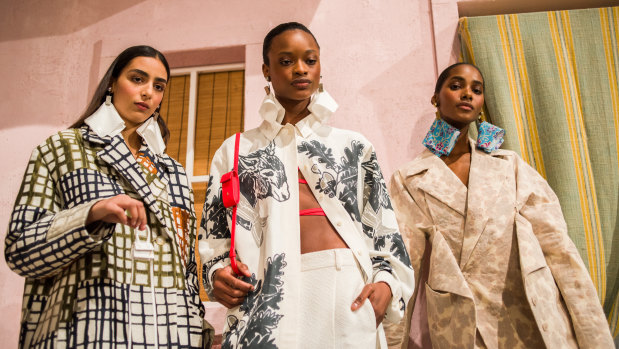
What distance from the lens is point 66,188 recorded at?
1.51 metres

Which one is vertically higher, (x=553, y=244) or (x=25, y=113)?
(x=25, y=113)

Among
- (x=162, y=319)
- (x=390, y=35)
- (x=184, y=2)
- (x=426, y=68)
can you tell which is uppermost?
(x=184, y=2)

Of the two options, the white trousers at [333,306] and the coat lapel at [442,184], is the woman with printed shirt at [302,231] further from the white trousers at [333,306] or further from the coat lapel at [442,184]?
the coat lapel at [442,184]

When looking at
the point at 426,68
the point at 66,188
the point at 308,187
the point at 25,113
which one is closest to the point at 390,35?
the point at 426,68

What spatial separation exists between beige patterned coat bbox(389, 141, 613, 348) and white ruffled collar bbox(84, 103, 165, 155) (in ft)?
3.47

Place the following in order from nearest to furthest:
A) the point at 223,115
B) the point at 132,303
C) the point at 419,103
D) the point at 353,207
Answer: the point at 132,303
the point at 353,207
the point at 419,103
the point at 223,115

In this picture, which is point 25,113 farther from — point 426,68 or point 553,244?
point 553,244

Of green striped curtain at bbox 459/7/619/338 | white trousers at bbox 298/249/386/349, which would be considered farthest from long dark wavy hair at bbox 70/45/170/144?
green striped curtain at bbox 459/7/619/338

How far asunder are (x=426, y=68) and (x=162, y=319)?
6.22 ft

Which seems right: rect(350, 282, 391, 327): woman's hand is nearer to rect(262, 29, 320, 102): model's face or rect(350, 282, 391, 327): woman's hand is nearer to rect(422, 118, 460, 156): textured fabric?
rect(262, 29, 320, 102): model's face

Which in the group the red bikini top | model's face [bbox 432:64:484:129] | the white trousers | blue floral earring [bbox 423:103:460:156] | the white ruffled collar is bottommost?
the white trousers

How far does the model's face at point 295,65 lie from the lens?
1704 millimetres

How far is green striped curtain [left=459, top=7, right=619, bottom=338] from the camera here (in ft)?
7.66

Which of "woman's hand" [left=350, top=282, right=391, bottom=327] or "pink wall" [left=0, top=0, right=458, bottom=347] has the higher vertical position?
"pink wall" [left=0, top=0, right=458, bottom=347]
